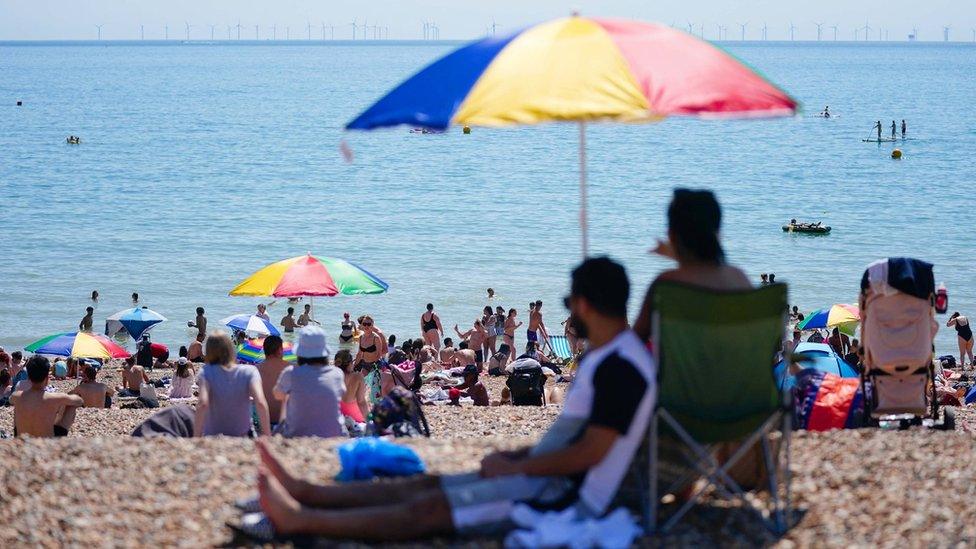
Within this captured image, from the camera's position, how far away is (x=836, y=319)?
17.5m

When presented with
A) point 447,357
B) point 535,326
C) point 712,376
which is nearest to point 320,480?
point 712,376

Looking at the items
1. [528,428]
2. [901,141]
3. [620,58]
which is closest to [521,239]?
[528,428]

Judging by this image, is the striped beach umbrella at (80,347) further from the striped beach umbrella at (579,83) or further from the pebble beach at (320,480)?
the striped beach umbrella at (579,83)

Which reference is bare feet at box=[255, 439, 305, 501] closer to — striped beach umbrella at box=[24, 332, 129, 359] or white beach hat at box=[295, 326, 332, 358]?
white beach hat at box=[295, 326, 332, 358]

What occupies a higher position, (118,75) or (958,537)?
(118,75)

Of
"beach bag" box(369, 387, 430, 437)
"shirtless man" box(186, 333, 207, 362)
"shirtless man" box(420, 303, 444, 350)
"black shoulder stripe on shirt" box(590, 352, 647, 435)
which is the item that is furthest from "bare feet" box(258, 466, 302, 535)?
"shirtless man" box(420, 303, 444, 350)

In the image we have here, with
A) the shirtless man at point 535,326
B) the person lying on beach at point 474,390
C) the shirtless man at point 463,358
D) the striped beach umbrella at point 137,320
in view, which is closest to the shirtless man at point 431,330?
the shirtless man at point 535,326

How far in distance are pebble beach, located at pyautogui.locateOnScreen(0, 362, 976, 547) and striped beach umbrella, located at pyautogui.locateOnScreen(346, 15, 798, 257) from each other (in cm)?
161

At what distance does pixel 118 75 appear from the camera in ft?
544

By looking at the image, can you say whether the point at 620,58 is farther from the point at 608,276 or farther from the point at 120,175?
the point at 120,175

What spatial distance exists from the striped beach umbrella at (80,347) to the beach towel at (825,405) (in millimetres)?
10951

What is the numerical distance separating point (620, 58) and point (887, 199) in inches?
1705

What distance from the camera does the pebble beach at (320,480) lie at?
4.70 m

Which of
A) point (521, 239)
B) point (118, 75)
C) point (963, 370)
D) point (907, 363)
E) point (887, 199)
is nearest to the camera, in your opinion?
point (907, 363)
